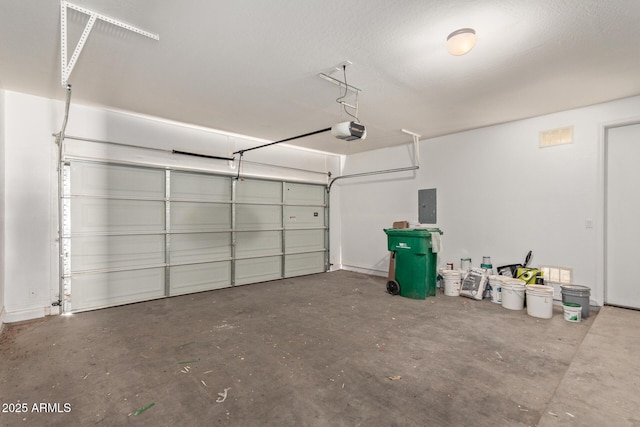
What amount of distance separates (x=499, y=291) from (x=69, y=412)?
498 cm

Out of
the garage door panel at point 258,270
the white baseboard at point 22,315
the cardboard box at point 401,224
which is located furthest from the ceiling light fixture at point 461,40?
the white baseboard at point 22,315

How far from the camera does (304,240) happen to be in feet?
22.4

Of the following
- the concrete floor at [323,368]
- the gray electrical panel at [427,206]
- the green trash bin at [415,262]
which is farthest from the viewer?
the gray electrical panel at [427,206]

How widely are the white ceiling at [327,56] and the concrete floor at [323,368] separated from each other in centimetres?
279

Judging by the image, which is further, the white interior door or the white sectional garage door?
the white sectional garage door

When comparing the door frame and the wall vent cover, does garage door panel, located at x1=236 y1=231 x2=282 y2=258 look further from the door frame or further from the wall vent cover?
the door frame

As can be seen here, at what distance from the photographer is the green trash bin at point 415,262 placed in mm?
4621

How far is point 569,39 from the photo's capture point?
2.52 meters

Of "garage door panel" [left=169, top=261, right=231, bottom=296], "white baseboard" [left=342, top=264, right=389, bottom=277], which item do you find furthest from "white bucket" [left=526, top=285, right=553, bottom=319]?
"garage door panel" [left=169, top=261, right=231, bottom=296]

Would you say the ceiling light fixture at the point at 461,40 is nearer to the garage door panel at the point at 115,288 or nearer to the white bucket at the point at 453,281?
the white bucket at the point at 453,281

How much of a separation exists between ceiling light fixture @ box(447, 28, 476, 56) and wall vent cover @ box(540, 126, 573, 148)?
300 centimetres

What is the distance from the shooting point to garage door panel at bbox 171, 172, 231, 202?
5.02m

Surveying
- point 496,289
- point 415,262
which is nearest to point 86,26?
point 415,262

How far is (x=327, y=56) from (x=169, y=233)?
3785 millimetres
